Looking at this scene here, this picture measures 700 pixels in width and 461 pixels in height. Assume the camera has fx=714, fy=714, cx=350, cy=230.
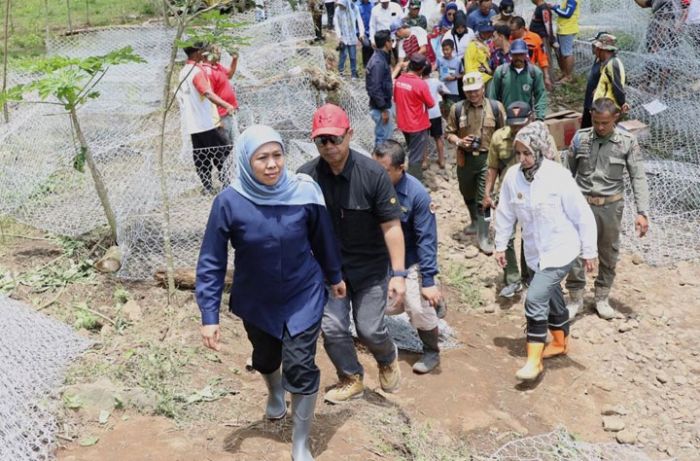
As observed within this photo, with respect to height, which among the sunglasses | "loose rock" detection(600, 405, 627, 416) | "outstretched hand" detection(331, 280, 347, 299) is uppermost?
the sunglasses

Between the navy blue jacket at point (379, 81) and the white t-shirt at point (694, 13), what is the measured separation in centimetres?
362

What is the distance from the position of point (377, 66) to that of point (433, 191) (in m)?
1.53

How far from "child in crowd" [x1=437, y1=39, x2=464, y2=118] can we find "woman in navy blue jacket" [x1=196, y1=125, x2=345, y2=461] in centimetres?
574

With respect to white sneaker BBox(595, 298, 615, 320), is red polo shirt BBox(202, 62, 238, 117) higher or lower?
higher

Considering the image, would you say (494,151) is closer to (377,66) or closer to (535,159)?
(535,159)

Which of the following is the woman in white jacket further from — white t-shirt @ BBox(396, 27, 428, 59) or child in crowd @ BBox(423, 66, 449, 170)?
white t-shirt @ BBox(396, 27, 428, 59)

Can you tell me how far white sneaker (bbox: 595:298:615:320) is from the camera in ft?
18.3

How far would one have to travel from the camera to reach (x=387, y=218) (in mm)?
3785

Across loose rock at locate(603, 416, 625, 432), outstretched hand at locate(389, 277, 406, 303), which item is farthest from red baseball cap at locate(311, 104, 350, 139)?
loose rock at locate(603, 416, 625, 432)

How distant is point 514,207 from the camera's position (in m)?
4.82

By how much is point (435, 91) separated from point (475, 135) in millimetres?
2091

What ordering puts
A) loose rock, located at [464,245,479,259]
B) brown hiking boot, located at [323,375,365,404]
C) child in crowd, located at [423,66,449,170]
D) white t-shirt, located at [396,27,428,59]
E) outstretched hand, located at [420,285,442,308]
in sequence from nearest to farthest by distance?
outstretched hand, located at [420,285,442,308], brown hiking boot, located at [323,375,365,404], loose rock, located at [464,245,479,259], child in crowd, located at [423,66,449,170], white t-shirt, located at [396,27,428,59]

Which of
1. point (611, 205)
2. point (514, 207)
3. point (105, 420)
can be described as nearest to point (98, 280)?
point (105, 420)

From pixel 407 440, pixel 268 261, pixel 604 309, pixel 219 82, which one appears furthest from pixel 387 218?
pixel 219 82
